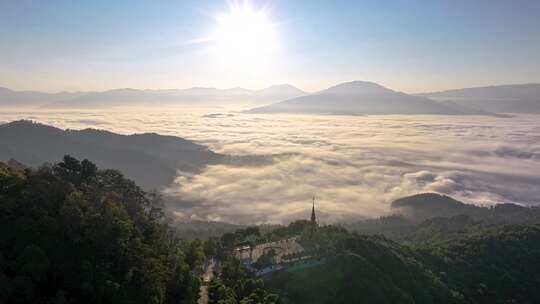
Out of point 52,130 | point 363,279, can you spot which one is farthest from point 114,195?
point 52,130

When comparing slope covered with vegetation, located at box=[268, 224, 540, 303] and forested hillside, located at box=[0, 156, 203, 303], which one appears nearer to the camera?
forested hillside, located at box=[0, 156, 203, 303]

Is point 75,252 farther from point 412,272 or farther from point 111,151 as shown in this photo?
point 111,151

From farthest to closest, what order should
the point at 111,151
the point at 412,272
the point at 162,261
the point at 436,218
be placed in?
the point at 111,151
the point at 436,218
the point at 412,272
the point at 162,261

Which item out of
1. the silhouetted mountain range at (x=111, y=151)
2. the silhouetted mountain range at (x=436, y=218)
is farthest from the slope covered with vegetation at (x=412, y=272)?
the silhouetted mountain range at (x=111, y=151)

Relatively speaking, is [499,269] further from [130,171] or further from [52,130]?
[52,130]

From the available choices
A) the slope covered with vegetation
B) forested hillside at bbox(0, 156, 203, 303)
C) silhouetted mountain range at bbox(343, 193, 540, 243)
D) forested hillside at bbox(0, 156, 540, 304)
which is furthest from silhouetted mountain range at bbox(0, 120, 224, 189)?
forested hillside at bbox(0, 156, 203, 303)

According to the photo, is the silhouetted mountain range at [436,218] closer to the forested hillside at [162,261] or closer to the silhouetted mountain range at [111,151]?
the forested hillside at [162,261]

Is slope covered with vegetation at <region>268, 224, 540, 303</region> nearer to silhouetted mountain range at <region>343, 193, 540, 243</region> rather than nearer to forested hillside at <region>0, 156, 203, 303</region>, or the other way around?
forested hillside at <region>0, 156, 203, 303</region>

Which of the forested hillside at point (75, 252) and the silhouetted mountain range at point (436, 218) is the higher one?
the forested hillside at point (75, 252)

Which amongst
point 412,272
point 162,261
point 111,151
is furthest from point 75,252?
point 111,151

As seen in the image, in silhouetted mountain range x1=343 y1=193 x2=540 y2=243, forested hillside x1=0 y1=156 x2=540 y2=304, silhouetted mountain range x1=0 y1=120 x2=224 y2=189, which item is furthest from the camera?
silhouetted mountain range x1=0 y1=120 x2=224 y2=189

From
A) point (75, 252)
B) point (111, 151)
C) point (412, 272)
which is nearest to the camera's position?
point (75, 252)
